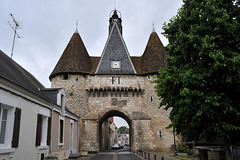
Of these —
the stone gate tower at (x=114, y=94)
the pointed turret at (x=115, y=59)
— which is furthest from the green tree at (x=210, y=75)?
the pointed turret at (x=115, y=59)

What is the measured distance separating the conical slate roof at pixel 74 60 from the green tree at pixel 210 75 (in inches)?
607

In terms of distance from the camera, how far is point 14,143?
6941 mm

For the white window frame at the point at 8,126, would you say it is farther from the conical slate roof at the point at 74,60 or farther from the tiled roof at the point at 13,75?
the conical slate roof at the point at 74,60

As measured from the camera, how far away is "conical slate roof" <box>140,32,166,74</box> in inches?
886

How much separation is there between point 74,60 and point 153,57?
908 centimetres

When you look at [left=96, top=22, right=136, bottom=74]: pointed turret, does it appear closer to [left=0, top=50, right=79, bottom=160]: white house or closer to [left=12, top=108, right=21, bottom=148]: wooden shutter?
[left=0, top=50, right=79, bottom=160]: white house

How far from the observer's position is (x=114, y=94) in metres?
22.2

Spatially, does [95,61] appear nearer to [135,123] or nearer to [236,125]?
[135,123]

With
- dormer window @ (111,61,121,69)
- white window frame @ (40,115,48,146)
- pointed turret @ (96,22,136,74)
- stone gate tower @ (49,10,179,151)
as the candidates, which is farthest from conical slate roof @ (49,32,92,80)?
white window frame @ (40,115,48,146)

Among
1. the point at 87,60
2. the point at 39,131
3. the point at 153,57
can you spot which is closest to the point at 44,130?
the point at 39,131

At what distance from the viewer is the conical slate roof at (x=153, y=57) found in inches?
886

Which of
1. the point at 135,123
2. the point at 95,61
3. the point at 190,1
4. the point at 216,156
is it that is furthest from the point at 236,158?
the point at 95,61

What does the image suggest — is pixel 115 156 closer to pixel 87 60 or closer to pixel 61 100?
pixel 61 100

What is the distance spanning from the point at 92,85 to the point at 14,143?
15.2 metres
